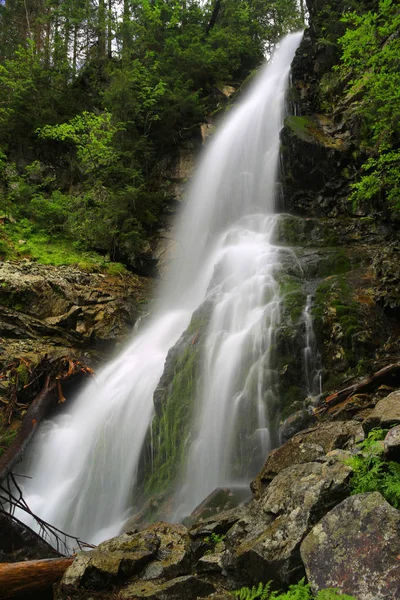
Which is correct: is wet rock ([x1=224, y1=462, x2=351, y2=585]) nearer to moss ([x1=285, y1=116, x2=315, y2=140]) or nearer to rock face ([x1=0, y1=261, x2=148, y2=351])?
rock face ([x1=0, y1=261, x2=148, y2=351])

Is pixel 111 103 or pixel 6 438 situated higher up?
pixel 111 103

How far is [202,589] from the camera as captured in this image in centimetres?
328

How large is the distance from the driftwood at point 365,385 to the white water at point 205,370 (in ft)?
3.79

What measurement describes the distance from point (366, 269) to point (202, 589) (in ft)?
25.5

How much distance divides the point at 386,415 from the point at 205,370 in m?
4.60

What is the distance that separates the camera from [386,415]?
357cm

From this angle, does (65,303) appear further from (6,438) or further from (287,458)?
(287,458)

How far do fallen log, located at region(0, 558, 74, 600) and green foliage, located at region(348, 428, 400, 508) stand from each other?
9.71ft

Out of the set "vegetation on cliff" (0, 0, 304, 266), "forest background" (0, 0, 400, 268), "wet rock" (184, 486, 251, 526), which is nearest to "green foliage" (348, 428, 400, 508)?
"wet rock" (184, 486, 251, 526)

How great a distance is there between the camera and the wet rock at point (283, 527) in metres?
2.83

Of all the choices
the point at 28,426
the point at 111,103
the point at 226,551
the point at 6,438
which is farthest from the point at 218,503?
the point at 111,103

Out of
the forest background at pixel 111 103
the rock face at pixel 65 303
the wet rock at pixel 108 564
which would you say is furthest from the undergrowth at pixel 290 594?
the forest background at pixel 111 103

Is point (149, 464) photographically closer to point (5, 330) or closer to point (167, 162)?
point (5, 330)

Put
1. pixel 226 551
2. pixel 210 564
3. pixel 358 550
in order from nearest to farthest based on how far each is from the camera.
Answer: pixel 358 550 < pixel 226 551 < pixel 210 564
